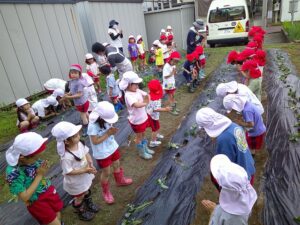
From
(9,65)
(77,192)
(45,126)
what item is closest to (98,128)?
(77,192)

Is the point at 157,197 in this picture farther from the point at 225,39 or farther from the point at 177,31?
the point at 177,31

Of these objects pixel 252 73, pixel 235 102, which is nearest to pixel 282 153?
pixel 235 102

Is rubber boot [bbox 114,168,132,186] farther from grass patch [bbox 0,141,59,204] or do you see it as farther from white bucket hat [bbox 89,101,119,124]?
grass patch [bbox 0,141,59,204]

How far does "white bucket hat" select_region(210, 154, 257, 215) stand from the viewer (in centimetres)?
179

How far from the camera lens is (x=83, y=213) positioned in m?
3.19

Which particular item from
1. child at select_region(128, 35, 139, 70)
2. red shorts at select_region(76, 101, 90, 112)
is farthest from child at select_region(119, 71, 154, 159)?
child at select_region(128, 35, 139, 70)

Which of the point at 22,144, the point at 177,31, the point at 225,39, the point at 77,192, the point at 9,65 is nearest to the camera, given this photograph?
the point at 22,144

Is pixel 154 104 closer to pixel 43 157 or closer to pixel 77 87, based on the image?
pixel 77 87

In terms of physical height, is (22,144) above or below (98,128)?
above

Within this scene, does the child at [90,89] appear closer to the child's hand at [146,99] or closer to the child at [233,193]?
the child's hand at [146,99]

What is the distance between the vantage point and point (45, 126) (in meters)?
5.96

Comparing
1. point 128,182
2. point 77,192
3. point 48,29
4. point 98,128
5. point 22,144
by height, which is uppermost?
point 48,29

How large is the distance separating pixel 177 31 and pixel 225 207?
14332 millimetres

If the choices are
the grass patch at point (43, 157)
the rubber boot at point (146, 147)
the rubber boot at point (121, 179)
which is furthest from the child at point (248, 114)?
the grass patch at point (43, 157)
